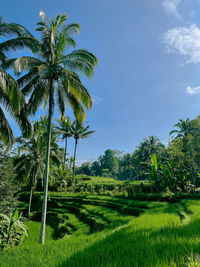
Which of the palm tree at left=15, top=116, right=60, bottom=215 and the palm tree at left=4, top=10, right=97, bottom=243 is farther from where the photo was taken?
the palm tree at left=15, top=116, right=60, bottom=215

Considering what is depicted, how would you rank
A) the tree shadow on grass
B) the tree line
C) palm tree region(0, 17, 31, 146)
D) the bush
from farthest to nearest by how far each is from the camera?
the tree line, the bush, palm tree region(0, 17, 31, 146), the tree shadow on grass

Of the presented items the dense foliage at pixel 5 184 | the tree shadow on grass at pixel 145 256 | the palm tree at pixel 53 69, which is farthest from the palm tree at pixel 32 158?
the tree shadow on grass at pixel 145 256

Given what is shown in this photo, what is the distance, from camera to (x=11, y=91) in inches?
259

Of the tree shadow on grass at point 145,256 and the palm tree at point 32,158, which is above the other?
the palm tree at point 32,158

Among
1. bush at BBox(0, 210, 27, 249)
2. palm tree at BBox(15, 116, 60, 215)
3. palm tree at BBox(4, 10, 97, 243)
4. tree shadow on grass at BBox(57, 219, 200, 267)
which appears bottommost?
bush at BBox(0, 210, 27, 249)

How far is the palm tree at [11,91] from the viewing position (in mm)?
6633

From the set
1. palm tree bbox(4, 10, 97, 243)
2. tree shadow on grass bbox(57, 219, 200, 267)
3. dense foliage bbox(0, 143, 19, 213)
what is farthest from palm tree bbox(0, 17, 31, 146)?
tree shadow on grass bbox(57, 219, 200, 267)

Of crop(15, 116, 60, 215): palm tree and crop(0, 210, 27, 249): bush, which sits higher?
crop(15, 116, 60, 215): palm tree

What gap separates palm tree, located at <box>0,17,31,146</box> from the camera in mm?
6633

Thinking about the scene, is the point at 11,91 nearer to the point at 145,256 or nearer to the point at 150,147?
the point at 145,256

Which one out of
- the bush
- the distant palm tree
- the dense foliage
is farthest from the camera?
the distant palm tree

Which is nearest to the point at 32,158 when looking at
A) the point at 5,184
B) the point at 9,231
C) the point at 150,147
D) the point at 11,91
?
the point at 5,184

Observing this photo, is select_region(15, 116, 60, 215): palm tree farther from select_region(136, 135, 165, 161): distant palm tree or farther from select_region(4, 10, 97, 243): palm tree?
select_region(136, 135, 165, 161): distant palm tree

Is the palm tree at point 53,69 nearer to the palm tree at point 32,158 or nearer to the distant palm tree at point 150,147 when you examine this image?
the palm tree at point 32,158
